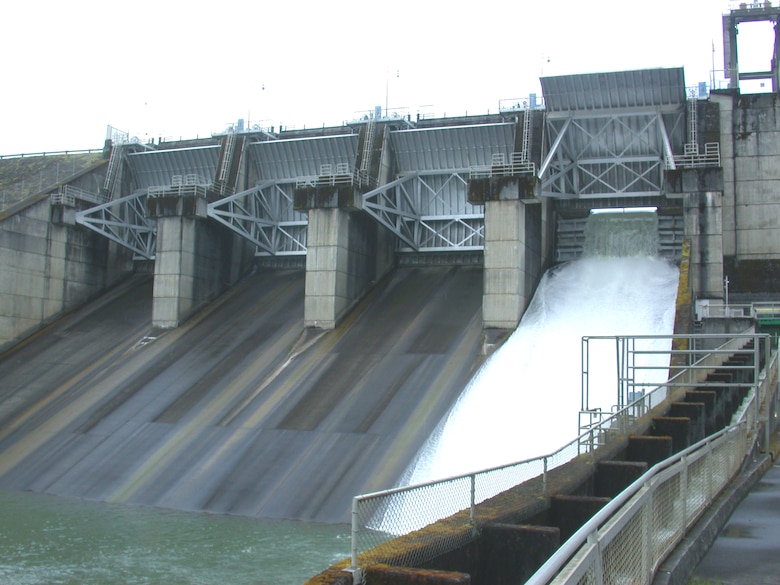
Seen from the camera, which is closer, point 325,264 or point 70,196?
point 325,264

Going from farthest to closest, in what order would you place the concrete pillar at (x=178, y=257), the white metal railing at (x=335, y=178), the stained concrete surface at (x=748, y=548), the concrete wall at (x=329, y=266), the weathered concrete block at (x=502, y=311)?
the concrete pillar at (x=178, y=257) < the white metal railing at (x=335, y=178) < the concrete wall at (x=329, y=266) < the weathered concrete block at (x=502, y=311) < the stained concrete surface at (x=748, y=548)

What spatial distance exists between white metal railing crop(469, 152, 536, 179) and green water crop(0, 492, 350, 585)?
16448mm

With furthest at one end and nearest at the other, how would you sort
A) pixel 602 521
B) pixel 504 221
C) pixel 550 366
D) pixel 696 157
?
pixel 696 157 < pixel 504 221 < pixel 550 366 < pixel 602 521

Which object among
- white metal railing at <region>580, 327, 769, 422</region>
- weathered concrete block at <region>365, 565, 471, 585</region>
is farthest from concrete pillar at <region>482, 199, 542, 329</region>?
weathered concrete block at <region>365, 565, 471, 585</region>

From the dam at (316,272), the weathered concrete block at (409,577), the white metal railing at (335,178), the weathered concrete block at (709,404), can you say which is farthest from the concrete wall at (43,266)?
the weathered concrete block at (409,577)

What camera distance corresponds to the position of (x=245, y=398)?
2877cm

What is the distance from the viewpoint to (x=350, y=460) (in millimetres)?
23844

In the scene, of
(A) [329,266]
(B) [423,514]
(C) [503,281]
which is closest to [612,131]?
(C) [503,281]

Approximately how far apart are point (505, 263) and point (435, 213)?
29.9ft

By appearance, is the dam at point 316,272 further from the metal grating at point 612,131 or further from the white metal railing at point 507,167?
the white metal railing at point 507,167

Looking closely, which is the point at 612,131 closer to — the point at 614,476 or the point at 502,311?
the point at 502,311

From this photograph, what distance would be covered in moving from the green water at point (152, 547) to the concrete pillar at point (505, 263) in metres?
12.5

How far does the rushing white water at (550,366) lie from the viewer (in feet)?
77.4

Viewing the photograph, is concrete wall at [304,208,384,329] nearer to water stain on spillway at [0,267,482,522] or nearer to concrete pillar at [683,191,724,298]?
water stain on spillway at [0,267,482,522]
